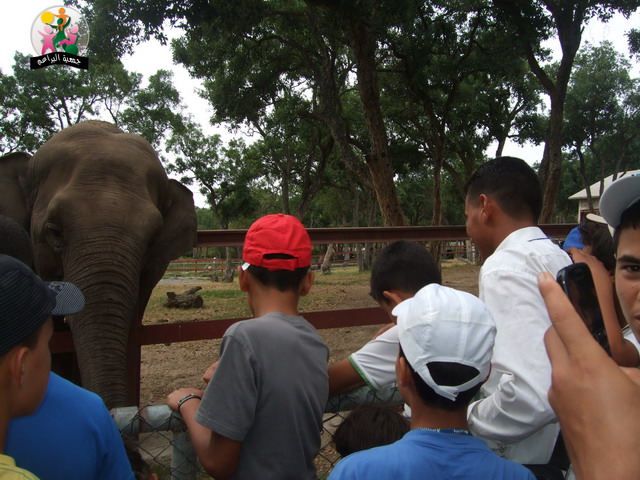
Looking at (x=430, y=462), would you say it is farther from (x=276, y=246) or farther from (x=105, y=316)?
(x=105, y=316)

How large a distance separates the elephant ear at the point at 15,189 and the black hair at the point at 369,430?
361cm

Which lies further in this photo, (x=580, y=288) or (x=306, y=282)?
(x=306, y=282)

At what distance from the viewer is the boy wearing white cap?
132 cm

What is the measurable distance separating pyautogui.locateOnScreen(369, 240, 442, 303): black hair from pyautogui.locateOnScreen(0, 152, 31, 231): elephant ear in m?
3.38

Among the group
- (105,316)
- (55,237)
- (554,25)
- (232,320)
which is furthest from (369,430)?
(554,25)

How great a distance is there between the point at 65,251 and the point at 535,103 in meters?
21.3

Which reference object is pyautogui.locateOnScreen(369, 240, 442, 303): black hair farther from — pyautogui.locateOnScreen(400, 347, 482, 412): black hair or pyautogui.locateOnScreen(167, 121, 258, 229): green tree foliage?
pyautogui.locateOnScreen(167, 121, 258, 229): green tree foliage

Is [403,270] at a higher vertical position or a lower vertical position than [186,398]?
higher

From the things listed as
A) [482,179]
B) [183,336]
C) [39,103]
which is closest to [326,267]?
[39,103]

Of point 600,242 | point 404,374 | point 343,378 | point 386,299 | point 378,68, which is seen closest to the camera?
point 404,374

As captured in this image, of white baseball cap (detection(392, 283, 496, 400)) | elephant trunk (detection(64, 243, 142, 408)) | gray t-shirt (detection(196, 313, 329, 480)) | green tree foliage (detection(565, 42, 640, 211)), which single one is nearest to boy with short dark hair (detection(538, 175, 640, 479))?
white baseball cap (detection(392, 283, 496, 400))

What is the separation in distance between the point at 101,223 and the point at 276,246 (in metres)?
2.31

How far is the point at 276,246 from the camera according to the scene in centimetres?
184

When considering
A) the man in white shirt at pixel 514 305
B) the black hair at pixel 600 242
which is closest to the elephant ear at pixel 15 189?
the man in white shirt at pixel 514 305
